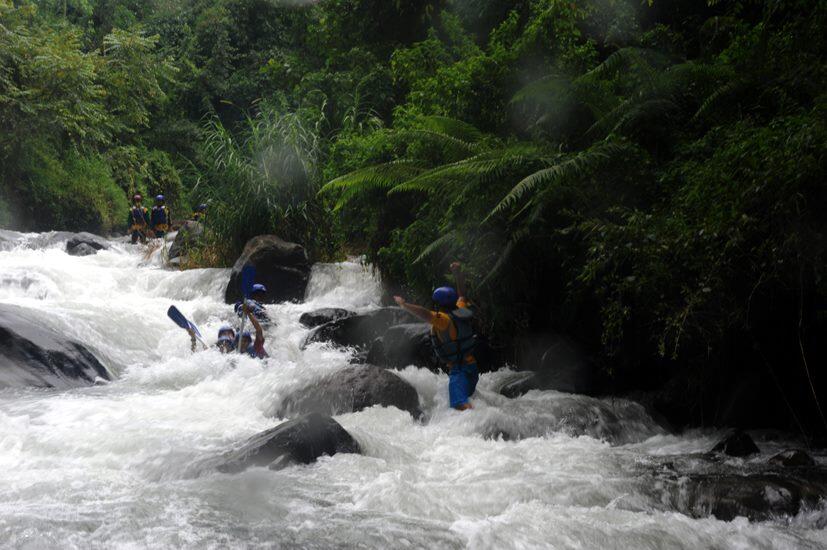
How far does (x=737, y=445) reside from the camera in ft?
18.5

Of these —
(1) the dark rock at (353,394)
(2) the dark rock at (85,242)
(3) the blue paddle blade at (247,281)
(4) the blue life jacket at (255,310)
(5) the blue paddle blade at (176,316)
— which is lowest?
(1) the dark rock at (353,394)

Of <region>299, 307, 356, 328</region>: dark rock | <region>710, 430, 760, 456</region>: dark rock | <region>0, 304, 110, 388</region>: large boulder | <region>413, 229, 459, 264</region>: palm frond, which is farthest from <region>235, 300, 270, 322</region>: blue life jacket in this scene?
<region>710, 430, 760, 456</region>: dark rock

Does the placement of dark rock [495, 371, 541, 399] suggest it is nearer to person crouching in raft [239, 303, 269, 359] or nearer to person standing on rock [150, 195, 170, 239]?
person crouching in raft [239, 303, 269, 359]

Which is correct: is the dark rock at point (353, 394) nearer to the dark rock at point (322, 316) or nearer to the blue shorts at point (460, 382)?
the blue shorts at point (460, 382)

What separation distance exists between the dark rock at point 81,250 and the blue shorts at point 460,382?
11.4 m

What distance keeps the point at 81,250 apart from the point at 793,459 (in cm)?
1415

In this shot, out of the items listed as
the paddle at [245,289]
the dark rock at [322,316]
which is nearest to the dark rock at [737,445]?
the paddle at [245,289]

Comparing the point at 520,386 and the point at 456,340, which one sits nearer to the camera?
the point at 456,340

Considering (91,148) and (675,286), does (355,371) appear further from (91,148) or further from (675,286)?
(91,148)

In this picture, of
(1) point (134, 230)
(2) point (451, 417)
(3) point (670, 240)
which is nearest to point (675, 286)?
(3) point (670, 240)

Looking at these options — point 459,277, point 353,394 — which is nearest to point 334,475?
point 353,394

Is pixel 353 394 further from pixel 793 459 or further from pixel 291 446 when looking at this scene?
pixel 793 459

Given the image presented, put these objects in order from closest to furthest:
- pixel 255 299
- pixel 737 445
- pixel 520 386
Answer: pixel 737 445, pixel 520 386, pixel 255 299

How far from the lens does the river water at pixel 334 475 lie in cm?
395
